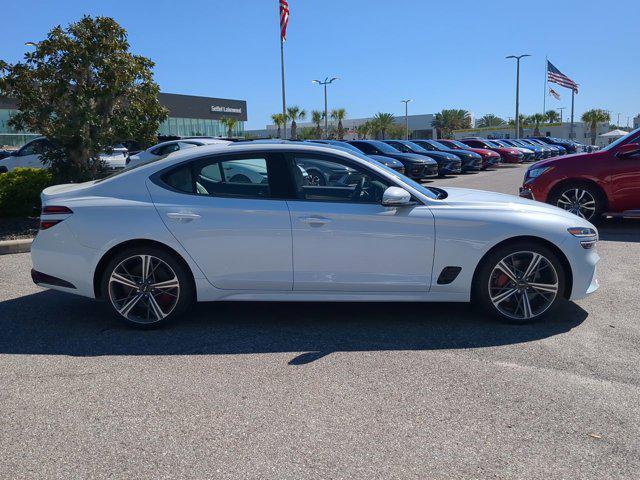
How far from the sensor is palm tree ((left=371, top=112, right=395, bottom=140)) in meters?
80.2

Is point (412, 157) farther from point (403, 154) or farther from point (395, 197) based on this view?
point (395, 197)

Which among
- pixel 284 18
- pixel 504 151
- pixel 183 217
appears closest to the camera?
pixel 183 217

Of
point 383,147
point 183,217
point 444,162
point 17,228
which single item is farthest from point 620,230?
point 444,162

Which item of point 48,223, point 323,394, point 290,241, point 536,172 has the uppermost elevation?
point 536,172

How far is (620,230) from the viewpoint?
31.2 ft

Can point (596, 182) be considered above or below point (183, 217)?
above

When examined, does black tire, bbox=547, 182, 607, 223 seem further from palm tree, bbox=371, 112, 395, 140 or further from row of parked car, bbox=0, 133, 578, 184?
palm tree, bbox=371, 112, 395, 140

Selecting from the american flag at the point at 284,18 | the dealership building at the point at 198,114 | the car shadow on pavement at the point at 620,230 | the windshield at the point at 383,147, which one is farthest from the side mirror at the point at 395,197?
the dealership building at the point at 198,114

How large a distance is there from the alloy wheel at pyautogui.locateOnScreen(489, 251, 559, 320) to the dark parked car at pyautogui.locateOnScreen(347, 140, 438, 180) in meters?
14.7

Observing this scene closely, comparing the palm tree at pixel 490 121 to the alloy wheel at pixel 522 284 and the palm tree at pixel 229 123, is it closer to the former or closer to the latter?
the palm tree at pixel 229 123

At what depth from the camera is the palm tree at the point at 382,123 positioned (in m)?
80.2

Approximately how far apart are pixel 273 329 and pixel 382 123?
258 feet

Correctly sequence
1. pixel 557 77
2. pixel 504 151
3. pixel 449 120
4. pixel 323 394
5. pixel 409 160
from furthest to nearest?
pixel 449 120 → pixel 557 77 → pixel 504 151 → pixel 409 160 → pixel 323 394

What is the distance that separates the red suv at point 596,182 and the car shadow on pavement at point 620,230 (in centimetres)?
28
